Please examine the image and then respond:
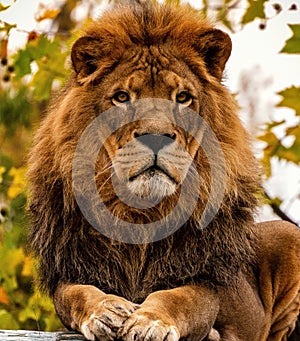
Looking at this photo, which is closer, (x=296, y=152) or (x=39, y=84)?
(x=296, y=152)

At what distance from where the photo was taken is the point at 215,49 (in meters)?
5.74

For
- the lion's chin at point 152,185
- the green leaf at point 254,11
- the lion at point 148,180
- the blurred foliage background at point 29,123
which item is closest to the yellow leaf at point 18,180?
the blurred foliage background at point 29,123

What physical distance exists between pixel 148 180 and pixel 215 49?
1.09 m

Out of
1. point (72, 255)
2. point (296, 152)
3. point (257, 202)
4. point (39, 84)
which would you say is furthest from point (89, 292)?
point (39, 84)

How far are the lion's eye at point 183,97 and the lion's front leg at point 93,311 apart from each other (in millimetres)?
1120

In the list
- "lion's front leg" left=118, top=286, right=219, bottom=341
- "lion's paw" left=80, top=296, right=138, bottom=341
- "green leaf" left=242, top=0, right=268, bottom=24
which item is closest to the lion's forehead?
"lion's front leg" left=118, top=286, right=219, bottom=341

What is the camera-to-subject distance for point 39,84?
298 inches

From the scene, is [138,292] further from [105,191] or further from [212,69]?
[212,69]

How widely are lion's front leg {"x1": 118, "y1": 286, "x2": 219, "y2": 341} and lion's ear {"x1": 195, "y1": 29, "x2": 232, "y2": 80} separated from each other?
1.31 metres

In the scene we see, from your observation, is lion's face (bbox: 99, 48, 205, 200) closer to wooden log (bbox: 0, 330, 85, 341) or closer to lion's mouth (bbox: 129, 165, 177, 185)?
lion's mouth (bbox: 129, 165, 177, 185)

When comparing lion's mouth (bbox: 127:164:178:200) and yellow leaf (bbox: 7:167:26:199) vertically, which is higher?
lion's mouth (bbox: 127:164:178:200)

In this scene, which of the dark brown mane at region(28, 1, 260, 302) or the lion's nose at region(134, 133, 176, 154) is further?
the dark brown mane at region(28, 1, 260, 302)

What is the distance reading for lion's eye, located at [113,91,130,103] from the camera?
17.6 feet

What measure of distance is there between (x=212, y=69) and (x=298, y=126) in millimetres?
1140
